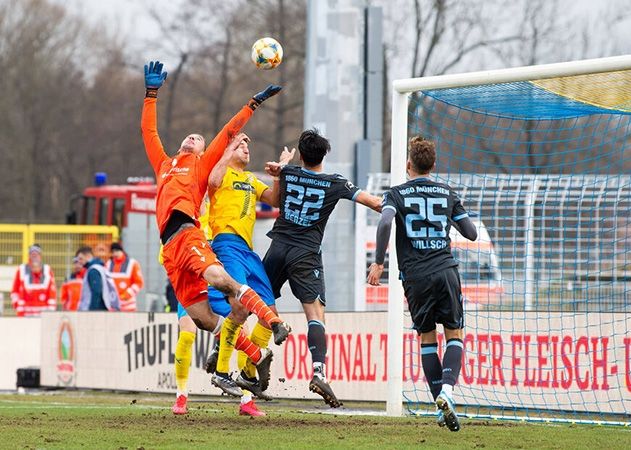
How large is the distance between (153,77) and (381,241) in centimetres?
268

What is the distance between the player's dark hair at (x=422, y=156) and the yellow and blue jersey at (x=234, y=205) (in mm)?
1577

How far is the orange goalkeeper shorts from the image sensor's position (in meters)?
10.3

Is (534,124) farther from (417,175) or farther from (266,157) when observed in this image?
(266,157)

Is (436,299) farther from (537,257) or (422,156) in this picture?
(537,257)

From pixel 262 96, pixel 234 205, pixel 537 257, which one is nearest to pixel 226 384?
pixel 234 205

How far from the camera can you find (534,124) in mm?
14664

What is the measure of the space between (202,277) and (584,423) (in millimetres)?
3816

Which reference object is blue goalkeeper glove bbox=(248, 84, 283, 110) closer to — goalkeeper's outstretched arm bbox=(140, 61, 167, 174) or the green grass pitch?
goalkeeper's outstretched arm bbox=(140, 61, 167, 174)

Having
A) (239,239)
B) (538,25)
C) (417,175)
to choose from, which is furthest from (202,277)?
(538,25)

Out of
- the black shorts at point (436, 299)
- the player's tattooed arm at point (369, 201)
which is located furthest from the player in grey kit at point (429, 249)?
the player's tattooed arm at point (369, 201)

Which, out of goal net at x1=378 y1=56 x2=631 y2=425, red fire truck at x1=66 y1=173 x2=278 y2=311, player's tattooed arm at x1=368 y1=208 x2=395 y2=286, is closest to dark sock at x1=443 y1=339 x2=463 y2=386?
player's tattooed arm at x1=368 y1=208 x2=395 y2=286

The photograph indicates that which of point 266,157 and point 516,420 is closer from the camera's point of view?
point 516,420

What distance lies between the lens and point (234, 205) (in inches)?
430

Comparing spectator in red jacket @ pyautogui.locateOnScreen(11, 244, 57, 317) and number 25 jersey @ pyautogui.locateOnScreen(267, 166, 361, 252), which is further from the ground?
number 25 jersey @ pyautogui.locateOnScreen(267, 166, 361, 252)
